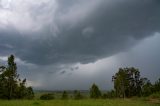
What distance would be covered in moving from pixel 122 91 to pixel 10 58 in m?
50.5

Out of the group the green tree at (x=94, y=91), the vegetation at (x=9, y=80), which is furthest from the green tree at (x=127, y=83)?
the vegetation at (x=9, y=80)

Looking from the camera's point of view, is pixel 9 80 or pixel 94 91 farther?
pixel 94 91

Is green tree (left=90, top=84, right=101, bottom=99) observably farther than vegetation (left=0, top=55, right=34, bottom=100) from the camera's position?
Yes

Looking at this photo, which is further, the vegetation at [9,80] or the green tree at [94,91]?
the green tree at [94,91]

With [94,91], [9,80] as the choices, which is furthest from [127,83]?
[9,80]

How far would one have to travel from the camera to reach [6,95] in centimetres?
8625

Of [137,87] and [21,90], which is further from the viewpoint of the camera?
[137,87]

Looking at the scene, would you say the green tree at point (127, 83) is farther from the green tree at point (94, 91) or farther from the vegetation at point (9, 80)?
the vegetation at point (9, 80)

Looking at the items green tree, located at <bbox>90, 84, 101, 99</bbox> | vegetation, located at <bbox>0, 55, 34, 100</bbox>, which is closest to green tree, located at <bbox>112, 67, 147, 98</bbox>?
green tree, located at <bbox>90, 84, 101, 99</bbox>

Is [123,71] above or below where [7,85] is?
above

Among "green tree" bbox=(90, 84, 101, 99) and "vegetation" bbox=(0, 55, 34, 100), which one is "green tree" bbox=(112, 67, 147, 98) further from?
"vegetation" bbox=(0, 55, 34, 100)

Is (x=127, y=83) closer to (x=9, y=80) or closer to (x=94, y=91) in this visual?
(x=94, y=91)

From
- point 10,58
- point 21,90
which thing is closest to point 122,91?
point 21,90

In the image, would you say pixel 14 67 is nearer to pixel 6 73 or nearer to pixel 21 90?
pixel 6 73
